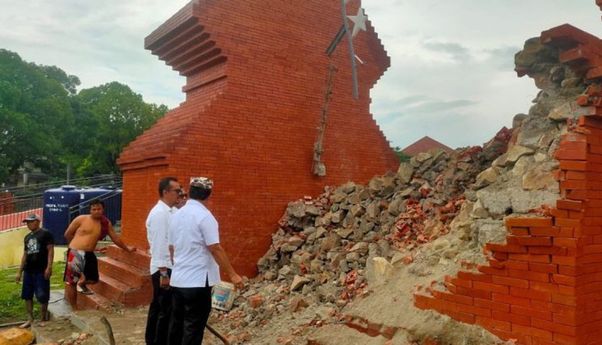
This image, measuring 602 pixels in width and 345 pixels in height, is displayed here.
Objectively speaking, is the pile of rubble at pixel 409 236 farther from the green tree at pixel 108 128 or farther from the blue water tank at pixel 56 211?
the green tree at pixel 108 128

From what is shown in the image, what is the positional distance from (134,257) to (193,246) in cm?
382

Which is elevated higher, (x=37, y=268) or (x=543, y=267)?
(x=543, y=267)

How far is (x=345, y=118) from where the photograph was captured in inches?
377

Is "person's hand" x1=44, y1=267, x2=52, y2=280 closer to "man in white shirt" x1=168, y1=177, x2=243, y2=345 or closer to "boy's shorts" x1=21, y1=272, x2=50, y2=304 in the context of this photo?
"boy's shorts" x1=21, y1=272, x2=50, y2=304

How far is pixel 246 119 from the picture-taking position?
814 cm

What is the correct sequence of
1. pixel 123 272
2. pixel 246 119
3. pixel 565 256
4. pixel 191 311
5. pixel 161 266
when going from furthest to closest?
pixel 246 119 → pixel 123 272 → pixel 161 266 → pixel 191 311 → pixel 565 256

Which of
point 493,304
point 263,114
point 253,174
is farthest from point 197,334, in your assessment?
point 263,114

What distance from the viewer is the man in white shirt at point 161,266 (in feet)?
16.0

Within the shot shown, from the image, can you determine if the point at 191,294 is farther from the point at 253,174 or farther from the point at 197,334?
the point at 253,174

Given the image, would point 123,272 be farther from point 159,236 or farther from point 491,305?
point 491,305

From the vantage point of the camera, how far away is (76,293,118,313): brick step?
7020 mm

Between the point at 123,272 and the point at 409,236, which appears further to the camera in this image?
the point at 123,272

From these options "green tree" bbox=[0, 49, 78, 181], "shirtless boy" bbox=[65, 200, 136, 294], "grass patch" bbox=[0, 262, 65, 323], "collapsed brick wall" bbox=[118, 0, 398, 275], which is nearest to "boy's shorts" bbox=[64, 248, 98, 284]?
"shirtless boy" bbox=[65, 200, 136, 294]

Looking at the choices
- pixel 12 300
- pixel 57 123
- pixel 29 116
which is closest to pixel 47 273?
pixel 12 300
